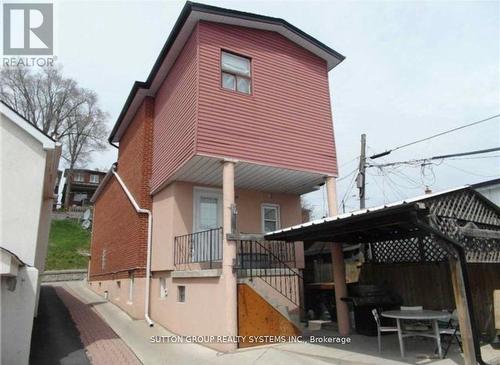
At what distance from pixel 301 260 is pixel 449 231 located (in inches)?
264

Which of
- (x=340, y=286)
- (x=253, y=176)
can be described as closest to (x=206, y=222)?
(x=253, y=176)

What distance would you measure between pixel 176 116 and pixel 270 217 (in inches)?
179

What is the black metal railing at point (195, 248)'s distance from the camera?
1009 cm

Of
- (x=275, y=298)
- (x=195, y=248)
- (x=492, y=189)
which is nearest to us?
(x=275, y=298)

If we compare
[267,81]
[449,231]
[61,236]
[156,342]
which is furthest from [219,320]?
[61,236]

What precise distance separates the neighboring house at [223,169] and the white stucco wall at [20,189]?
3304mm

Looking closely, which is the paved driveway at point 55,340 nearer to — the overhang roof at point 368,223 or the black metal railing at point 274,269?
the black metal railing at point 274,269

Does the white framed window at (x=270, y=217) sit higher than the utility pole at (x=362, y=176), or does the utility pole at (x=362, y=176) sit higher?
the utility pole at (x=362, y=176)

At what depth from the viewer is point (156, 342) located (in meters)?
9.08

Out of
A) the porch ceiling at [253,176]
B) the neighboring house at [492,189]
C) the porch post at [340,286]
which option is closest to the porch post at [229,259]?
the porch ceiling at [253,176]

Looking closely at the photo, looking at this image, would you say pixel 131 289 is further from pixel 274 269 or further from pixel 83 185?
pixel 83 185

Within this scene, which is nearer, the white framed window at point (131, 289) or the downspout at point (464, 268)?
the downspout at point (464, 268)

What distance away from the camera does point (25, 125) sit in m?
8.04

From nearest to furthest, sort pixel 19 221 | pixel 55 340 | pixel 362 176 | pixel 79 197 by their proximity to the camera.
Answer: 1. pixel 19 221
2. pixel 55 340
3. pixel 362 176
4. pixel 79 197
